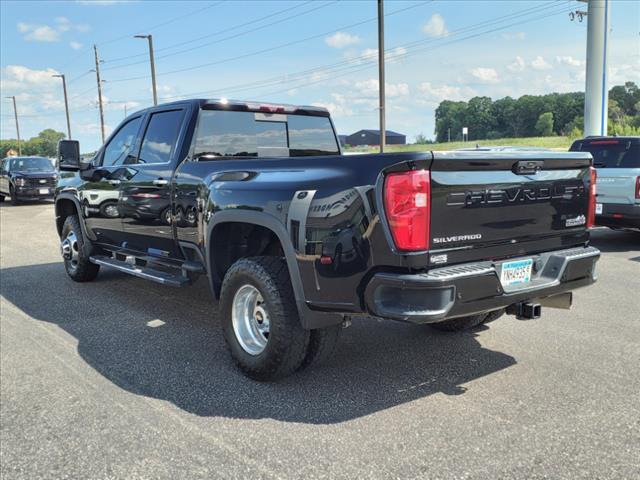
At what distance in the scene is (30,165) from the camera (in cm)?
2088

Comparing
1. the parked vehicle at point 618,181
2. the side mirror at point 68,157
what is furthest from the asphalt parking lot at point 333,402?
the parked vehicle at point 618,181

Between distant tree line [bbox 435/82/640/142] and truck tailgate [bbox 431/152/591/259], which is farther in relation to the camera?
distant tree line [bbox 435/82/640/142]

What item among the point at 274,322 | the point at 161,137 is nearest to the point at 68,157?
the point at 161,137

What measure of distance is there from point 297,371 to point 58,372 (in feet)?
5.80

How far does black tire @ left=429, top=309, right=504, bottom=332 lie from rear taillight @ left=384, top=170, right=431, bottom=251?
1.81 meters

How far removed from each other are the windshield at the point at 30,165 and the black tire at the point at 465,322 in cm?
1961

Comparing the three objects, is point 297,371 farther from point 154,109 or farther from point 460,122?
point 460,122

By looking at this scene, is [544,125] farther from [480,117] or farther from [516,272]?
[516,272]

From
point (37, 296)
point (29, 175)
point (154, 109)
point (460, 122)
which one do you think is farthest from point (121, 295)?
point (460, 122)

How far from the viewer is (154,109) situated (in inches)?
221

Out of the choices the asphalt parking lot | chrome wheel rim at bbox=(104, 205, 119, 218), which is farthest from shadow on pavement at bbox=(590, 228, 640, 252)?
chrome wheel rim at bbox=(104, 205, 119, 218)

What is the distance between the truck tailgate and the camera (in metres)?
3.17

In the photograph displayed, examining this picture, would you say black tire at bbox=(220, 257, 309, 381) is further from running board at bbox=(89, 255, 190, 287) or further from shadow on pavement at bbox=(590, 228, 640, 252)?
shadow on pavement at bbox=(590, 228, 640, 252)

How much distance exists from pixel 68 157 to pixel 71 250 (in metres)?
Result: 1.32
